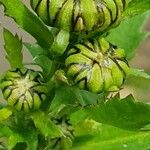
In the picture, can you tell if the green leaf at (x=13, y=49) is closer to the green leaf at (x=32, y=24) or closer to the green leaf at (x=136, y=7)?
the green leaf at (x=32, y=24)

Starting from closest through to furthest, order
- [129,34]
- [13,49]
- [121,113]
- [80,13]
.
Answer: [80,13] < [121,113] < [13,49] < [129,34]

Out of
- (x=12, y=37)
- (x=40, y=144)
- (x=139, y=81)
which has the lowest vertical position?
(x=139, y=81)

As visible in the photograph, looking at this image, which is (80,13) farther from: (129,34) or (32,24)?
(129,34)

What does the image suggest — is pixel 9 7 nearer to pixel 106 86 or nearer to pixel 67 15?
pixel 67 15

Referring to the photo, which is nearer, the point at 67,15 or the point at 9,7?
the point at 67,15

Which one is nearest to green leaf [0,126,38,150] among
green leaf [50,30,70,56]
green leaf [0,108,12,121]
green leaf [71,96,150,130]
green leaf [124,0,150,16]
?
green leaf [0,108,12,121]

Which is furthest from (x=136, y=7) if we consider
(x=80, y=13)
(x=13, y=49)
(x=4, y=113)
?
(x=4, y=113)

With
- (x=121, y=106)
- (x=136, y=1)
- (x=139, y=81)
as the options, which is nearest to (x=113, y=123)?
(x=121, y=106)
